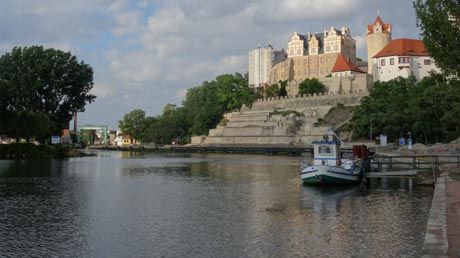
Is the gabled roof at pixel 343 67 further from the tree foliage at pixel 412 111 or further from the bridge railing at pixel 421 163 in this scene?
the bridge railing at pixel 421 163

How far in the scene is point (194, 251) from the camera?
49.7ft

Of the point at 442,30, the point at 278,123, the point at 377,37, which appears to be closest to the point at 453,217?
the point at 442,30

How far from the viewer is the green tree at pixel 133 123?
528 feet

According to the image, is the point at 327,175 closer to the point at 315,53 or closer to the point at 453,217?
the point at 453,217

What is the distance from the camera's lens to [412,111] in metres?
72.1

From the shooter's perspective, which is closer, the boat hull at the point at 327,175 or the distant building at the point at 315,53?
the boat hull at the point at 327,175

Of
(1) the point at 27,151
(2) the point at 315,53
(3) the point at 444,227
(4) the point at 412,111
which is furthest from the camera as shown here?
(2) the point at 315,53

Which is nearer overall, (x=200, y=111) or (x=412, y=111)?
(x=412, y=111)

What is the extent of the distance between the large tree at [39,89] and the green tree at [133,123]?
84.1m

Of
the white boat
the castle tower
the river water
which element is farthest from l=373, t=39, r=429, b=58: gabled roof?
the river water

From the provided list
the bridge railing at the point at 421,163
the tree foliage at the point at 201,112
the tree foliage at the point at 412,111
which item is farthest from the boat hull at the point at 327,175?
the tree foliage at the point at 201,112

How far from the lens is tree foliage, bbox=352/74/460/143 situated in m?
64.8

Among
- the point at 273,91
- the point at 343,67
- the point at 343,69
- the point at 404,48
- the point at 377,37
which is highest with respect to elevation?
the point at 377,37

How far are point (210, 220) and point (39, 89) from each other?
57.6 metres
